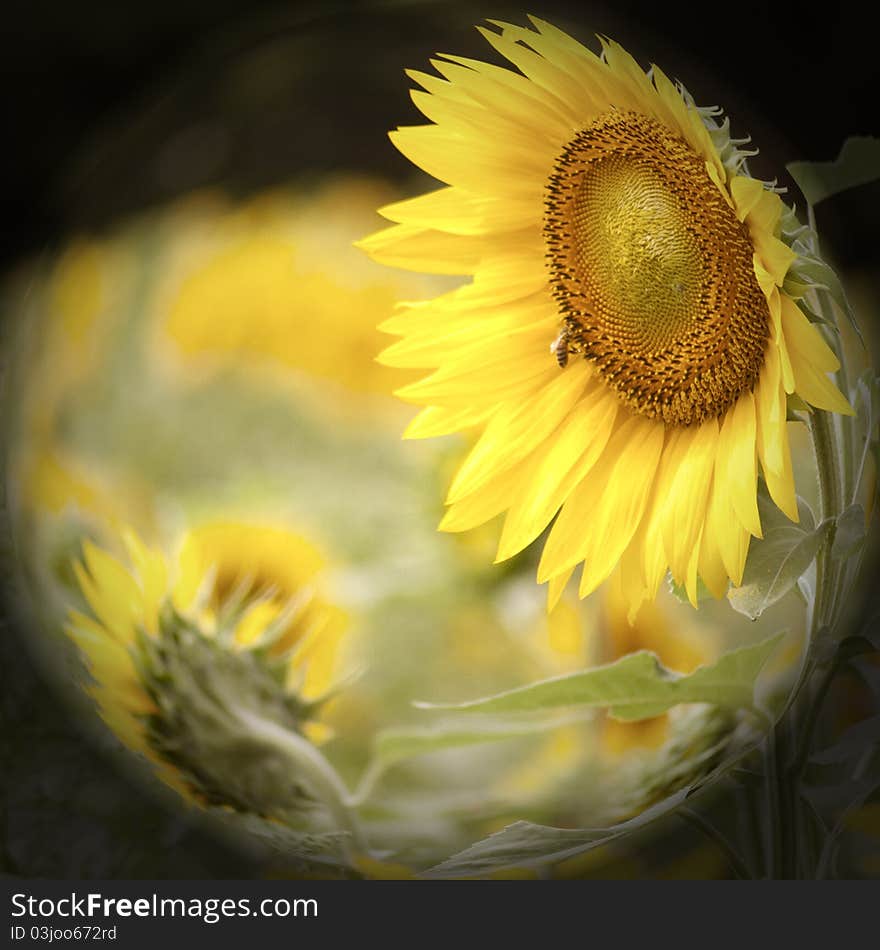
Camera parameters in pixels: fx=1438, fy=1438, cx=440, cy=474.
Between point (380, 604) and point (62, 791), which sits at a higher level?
point (380, 604)

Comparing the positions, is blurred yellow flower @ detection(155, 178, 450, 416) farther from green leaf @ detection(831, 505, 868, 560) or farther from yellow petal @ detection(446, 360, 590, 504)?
green leaf @ detection(831, 505, 868, 560)

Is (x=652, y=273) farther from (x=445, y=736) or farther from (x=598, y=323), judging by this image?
(x=445, y=736)

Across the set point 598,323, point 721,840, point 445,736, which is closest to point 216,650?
point 445,736

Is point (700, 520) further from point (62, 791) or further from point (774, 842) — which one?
point (62, 791)

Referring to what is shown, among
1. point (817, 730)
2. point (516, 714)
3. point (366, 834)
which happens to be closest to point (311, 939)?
point (366, 834)

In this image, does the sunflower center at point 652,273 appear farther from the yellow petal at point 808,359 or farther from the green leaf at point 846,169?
the green leaf at point 846,169
